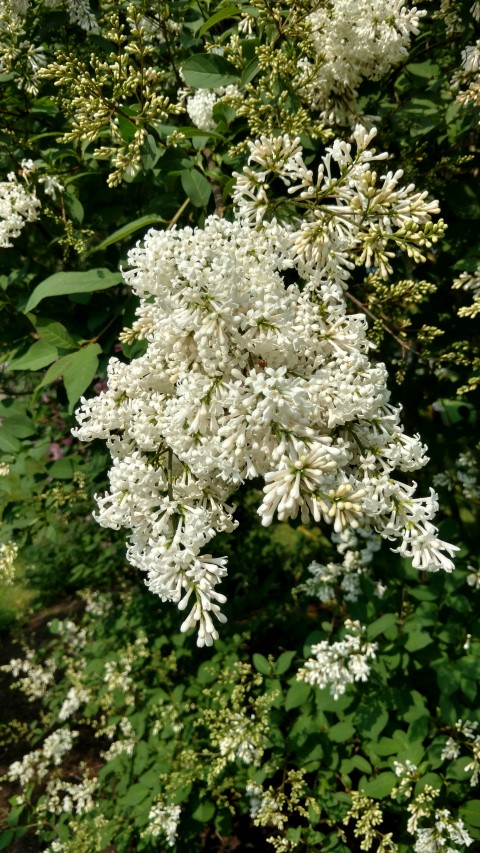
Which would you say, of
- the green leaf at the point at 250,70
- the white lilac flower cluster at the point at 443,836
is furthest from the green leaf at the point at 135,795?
the green leaf at the point at 250,70

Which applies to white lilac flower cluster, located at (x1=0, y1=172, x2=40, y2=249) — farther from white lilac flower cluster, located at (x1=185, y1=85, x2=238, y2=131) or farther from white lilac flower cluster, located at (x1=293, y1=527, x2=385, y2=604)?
white lilac flower cluster, located at (x1=293, y1=527, x2=385, y2=604)

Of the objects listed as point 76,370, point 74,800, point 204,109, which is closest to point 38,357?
→ point 76,370

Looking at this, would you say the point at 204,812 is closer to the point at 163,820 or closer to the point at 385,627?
the point at 163,820

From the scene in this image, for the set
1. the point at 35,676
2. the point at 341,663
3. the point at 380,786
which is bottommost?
the point at 35,676

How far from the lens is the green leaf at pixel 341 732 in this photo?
9.21ft

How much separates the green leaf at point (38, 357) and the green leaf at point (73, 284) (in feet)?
0.82

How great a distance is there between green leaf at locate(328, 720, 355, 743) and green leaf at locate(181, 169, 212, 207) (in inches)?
95.4

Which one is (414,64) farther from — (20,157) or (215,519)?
(215,519)

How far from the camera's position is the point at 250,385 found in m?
1.17

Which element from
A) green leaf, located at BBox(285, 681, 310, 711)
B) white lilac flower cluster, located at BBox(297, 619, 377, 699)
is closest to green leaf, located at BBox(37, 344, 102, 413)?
white lilac flower cluster, located at BBox(297, 619, 377, 699)

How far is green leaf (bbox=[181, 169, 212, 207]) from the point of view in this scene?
1.92 m

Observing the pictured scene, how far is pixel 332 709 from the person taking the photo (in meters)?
2.80

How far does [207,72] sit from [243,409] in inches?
59.0

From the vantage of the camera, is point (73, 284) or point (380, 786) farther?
point (380, 786)
